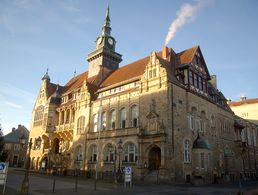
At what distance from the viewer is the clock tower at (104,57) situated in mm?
50062

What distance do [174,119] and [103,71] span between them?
22816 mm

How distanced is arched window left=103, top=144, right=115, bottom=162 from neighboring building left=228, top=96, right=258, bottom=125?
1775 inches

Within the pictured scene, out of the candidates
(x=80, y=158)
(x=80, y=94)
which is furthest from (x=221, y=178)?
(x=80, y=94)

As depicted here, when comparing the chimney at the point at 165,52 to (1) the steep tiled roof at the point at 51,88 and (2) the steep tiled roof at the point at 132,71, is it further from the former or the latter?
(1) the steep tiled roof at the point at 51,88

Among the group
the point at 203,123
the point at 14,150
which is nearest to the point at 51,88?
the point at 14,150

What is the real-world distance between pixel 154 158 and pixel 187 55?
1648cm

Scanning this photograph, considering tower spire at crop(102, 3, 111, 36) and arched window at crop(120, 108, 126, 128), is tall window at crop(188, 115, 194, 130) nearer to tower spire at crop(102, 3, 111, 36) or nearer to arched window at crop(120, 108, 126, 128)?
arched window at crop(120, 108, 126, 128)

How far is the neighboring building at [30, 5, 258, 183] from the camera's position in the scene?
102 ft

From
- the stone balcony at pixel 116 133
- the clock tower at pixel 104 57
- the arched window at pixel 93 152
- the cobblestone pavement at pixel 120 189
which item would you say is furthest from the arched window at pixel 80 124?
the cobblestone pavement at pixel 120 189

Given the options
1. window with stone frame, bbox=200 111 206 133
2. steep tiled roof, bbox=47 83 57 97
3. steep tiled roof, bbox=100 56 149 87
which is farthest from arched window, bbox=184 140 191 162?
steep tiled roof, bbox=47 83 57 97

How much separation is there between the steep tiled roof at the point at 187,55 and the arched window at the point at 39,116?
102 ft

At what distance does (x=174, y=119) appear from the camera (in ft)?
101

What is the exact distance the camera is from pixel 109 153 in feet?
120

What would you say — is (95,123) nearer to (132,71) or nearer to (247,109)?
(132,71)
